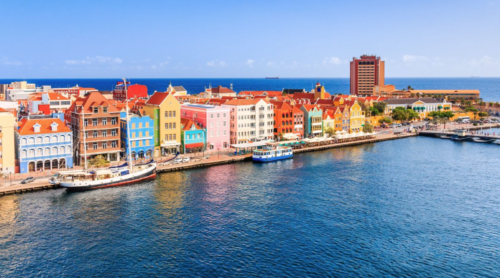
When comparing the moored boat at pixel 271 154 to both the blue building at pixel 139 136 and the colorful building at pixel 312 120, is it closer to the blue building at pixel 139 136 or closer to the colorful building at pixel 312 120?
the blue building at pixel 139 136

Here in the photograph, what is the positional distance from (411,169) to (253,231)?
42.6m

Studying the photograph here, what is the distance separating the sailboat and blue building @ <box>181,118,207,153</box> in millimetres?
16828

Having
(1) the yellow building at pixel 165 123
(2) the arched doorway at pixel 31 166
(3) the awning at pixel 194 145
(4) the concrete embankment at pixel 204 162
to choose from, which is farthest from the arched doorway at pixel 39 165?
(3) the awning at pixel 194 145

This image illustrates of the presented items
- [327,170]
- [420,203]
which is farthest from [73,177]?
[420,203]

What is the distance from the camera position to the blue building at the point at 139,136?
263 feet

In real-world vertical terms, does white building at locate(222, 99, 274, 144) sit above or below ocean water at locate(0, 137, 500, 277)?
above

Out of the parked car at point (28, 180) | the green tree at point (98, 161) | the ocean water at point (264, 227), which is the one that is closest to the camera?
the ocean water at point (264, 227)

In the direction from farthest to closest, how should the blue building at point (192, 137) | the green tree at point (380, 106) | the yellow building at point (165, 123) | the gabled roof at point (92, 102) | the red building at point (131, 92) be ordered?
the green tree at point (380, 106)
the red building at point (131, 92)
the blue building at point (192, 137)
the yellow building at point (165, 123)
the gabled roof at point (92, 102)

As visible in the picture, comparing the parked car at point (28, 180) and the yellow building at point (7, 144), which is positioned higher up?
the yellow building at point (7, 144)

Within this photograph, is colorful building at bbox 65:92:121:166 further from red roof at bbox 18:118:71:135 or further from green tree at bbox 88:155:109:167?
red roof at bbox 18:118:71:135

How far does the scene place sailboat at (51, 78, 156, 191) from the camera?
207ft

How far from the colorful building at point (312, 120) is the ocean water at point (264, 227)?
36.0 metres

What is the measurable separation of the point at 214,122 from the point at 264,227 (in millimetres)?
47809

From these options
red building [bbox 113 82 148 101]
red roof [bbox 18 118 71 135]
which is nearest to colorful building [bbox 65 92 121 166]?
red roof [bbox 18 118 71 135]
